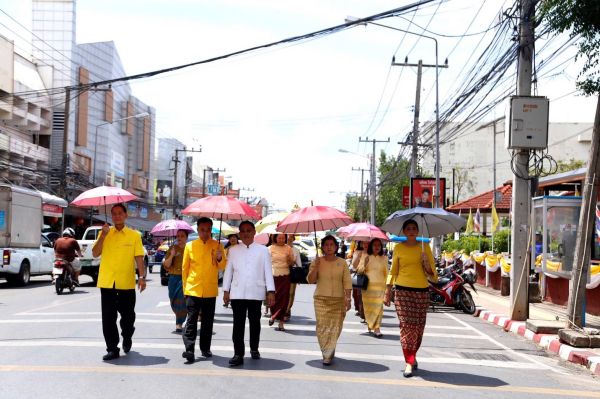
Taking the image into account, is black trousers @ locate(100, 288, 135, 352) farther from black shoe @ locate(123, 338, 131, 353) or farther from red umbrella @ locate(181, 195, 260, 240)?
red umbrella @ locate(181, 195, 260, 240)

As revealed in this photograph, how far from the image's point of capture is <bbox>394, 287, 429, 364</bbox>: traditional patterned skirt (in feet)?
26.1

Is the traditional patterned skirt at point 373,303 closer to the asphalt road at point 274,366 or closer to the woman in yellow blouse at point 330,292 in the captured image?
the asphalt road at point 274,366

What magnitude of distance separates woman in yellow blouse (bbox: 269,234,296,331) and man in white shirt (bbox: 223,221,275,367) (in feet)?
10.7

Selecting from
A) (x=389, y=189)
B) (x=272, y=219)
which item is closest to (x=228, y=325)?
(x=272, y=219)

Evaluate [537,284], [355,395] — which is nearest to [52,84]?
[537,284]

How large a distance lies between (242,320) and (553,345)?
5551 mm

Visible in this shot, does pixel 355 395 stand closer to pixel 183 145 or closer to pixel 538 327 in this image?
pixel 538 327

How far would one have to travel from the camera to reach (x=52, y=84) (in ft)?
139

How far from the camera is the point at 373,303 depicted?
1151 cm

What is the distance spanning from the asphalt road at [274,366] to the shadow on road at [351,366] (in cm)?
1

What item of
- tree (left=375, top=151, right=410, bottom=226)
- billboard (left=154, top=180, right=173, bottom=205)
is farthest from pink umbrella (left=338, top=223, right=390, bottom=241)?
billboard (left=154, top=180, right=173, bottom=205)

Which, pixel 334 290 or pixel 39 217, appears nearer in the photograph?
pixel 334 290

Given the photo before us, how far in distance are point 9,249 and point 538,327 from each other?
14600 millimetres

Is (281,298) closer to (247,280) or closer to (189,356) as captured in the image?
(247,280)
